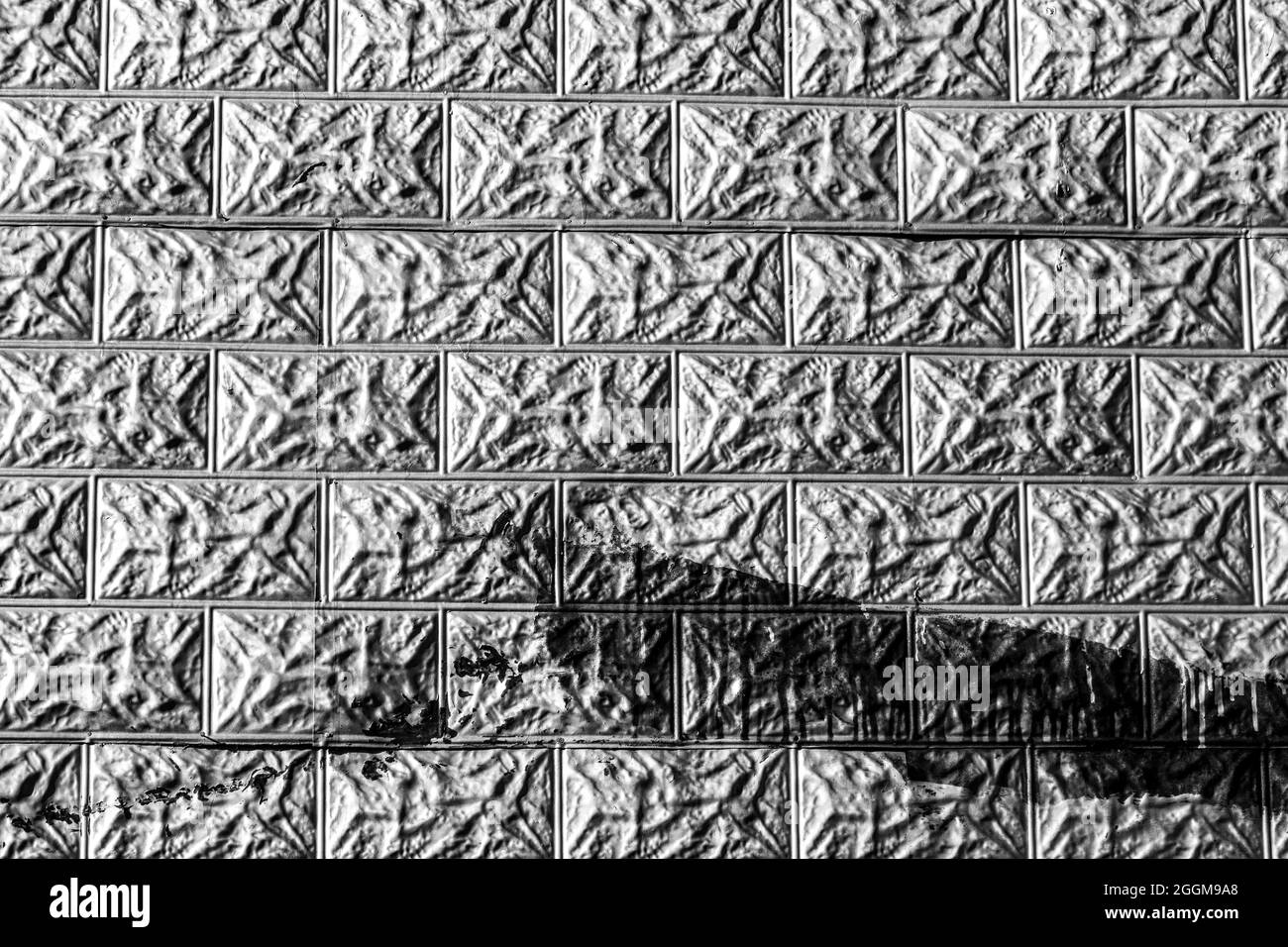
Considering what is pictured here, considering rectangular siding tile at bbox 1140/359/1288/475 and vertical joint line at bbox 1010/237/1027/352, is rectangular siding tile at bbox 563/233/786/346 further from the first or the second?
rectangular siding tile at bbox 1140/359/1288/475

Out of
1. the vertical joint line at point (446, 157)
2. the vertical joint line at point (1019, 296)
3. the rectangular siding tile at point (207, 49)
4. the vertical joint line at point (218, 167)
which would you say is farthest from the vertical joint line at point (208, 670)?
the vertical joint line at point (1019, 296)

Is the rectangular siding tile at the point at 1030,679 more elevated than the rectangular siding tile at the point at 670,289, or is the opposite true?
the rectangular siding tile at the point at 670,289

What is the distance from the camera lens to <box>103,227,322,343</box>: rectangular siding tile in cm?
A: 194

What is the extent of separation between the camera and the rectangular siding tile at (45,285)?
1.93 metres

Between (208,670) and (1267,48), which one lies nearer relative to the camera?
(208,670)

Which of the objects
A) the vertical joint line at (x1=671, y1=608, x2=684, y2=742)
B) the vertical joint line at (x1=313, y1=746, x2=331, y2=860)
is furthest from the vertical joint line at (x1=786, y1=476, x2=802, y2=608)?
the vertical joint line at (x1=313, y1=746, x2=331, y2=860)

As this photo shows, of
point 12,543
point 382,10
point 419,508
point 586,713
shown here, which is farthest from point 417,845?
point 382,10

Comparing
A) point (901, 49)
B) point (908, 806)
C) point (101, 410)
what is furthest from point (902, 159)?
point (101, 410)

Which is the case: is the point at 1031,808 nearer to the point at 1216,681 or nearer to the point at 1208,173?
the point at 1216,681

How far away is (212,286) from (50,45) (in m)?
0.52

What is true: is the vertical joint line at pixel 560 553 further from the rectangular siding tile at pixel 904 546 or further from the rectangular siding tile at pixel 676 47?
the rectangular siding tile at pixel 676 47

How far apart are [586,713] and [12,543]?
1023mm

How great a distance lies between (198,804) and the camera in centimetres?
188
